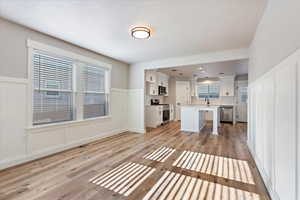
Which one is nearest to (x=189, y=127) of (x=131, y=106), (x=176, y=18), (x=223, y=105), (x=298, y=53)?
(x=131, y=106)

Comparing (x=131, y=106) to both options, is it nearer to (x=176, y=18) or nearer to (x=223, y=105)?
(x=176, y=18)

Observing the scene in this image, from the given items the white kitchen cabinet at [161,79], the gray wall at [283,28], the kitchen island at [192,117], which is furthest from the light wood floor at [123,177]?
the white kitchen cabinet at [161,79]

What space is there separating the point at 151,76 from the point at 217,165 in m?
4.30

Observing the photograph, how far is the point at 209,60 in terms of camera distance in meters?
4.04

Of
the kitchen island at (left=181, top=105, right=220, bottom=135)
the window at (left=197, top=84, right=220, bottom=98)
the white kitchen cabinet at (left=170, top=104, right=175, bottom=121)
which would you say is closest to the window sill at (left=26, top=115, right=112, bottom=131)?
the kitchen island at (left=181, top=105, right=220, bottom=135)

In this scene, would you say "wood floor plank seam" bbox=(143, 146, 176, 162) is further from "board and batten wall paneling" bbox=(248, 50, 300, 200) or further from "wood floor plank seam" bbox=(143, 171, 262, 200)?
"board and batten wall paneling" bbox=(248, 50, 300, 200)

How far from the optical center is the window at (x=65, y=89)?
2887 millimetres

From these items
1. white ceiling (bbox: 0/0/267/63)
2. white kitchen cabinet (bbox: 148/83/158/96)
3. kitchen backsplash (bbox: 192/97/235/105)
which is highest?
white ceiling (bbox: 0/0/267/63)

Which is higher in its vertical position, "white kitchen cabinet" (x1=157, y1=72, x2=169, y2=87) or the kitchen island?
"white kitchen cabinet" (x1=157, y1=72, x2=169, y2=87)

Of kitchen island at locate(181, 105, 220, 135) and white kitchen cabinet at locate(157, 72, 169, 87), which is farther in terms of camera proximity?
white kitchen cabinet at locate(157, 72, 169, 87)

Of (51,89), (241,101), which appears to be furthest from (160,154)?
(241,101)

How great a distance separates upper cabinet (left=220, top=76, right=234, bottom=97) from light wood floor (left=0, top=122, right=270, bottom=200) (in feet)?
15.5

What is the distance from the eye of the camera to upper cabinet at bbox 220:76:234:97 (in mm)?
7316

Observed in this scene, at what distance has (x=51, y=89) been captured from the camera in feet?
10.1
